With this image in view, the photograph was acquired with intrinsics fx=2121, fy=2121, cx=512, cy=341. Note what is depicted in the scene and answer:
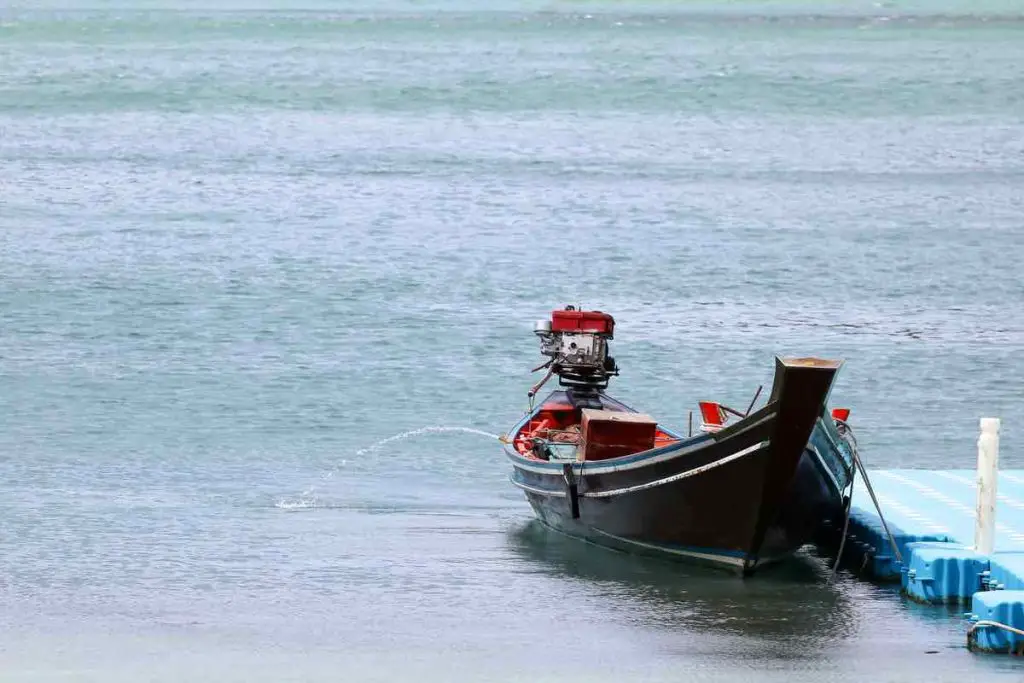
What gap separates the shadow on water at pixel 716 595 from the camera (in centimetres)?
2158

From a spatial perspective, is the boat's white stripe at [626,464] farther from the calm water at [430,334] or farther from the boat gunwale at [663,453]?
the calm water at [430,334]

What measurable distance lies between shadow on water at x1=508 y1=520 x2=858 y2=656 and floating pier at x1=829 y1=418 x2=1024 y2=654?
0.65 m

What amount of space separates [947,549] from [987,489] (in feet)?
3.47

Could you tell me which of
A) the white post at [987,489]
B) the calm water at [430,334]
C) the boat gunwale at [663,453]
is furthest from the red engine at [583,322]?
the white post at [987,489]

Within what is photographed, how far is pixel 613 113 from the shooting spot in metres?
94.6

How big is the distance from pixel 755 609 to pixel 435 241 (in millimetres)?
33953

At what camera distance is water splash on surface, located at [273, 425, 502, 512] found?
28033mm

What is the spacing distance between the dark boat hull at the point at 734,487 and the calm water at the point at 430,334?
1.54ft

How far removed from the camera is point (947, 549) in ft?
71.6

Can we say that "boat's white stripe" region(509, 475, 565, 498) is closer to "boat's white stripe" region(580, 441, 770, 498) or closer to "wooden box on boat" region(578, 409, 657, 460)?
"boat's white stripe" region(580, 441, 770, 498)

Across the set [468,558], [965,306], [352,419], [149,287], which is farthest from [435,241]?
[468,558]

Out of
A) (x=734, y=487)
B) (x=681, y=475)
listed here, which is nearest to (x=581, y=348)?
(x=681, y=475)

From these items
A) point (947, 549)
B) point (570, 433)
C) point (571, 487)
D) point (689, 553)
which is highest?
point (570, 433)

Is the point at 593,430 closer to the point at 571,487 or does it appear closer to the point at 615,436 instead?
the point at 615,436
